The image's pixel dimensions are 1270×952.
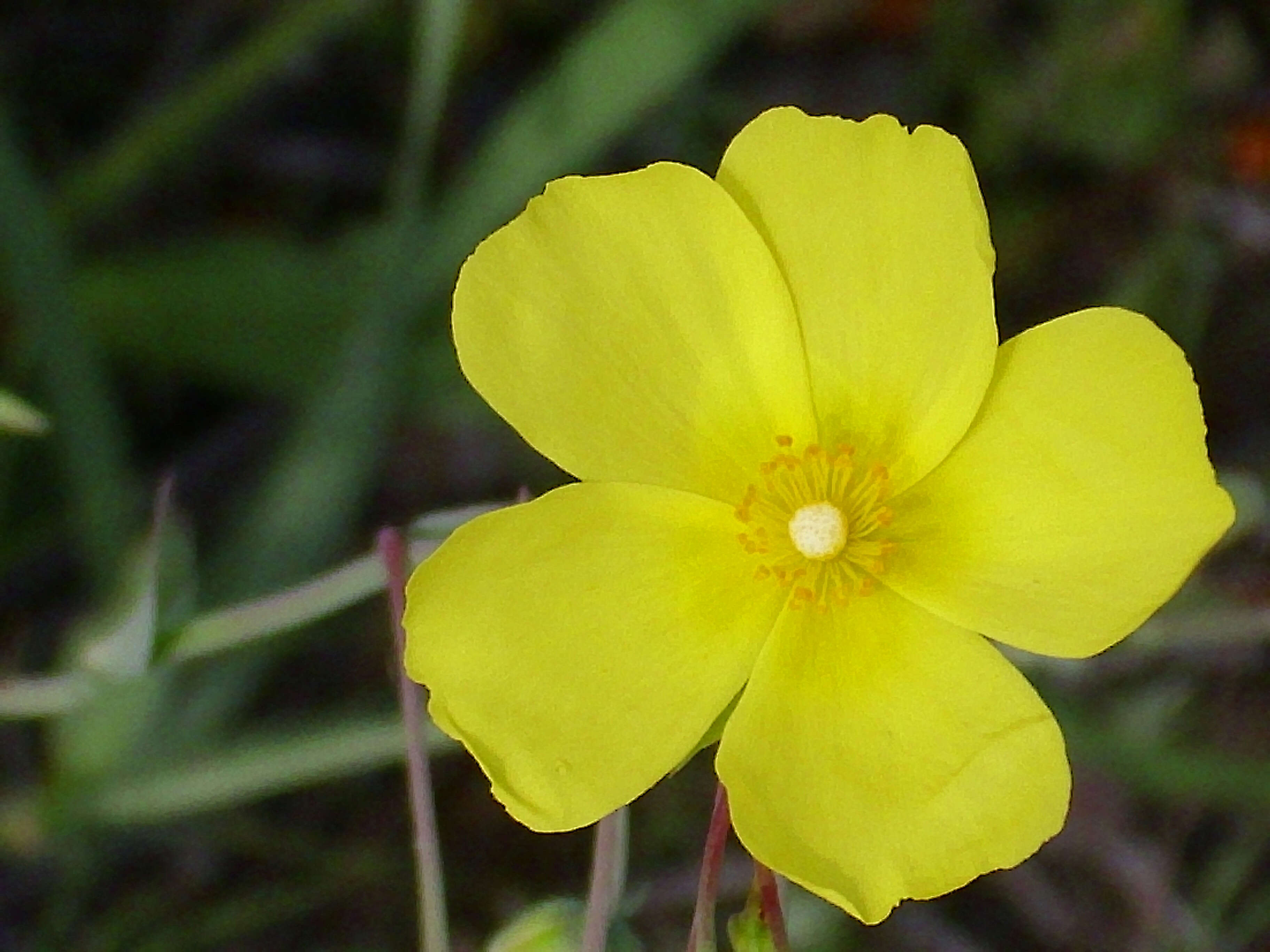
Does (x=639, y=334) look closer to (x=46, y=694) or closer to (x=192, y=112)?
(x=46, y=694)

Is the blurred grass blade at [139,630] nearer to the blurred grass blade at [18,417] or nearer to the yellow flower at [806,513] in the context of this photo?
the blurred grass blade at [18,417]

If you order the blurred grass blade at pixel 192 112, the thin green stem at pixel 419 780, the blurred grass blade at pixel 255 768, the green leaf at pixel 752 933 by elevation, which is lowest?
the blurred grass blade at pixel 255 768

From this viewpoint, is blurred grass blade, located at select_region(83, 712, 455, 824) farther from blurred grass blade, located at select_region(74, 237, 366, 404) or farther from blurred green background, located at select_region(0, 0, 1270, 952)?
blurred grass blade, located at select_region(74, 237, 366, 404)

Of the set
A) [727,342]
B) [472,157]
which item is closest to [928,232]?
[727,342]

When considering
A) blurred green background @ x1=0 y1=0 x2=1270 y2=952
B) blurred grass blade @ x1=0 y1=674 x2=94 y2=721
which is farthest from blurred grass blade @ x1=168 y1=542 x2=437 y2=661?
blurred green background @ x1=0 y1=0 x2=1270 y2=952

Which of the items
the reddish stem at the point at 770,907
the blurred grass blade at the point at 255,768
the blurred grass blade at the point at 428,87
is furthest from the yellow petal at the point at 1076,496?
the blurred grass blade at the point at 428,87

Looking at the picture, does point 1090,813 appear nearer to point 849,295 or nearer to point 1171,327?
point 1171,327

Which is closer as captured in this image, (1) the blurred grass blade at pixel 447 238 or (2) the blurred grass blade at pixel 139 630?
(2) the blurred grass blade at pixel 139 630
